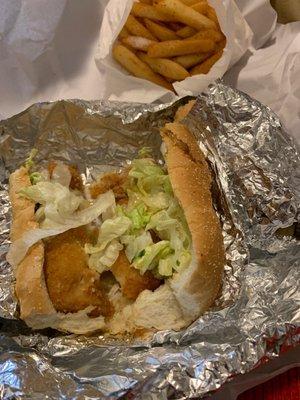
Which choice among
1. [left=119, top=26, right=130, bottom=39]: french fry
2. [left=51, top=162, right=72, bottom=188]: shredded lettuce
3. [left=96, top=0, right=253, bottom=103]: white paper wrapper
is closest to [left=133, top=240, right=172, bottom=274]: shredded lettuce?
[left=51, top=162, right=72, bottom=188]: shredded lettuce

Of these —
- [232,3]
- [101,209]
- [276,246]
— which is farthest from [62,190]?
[232,3]

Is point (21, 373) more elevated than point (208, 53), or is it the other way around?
point (208, 53)

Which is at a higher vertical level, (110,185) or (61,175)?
(61,175)

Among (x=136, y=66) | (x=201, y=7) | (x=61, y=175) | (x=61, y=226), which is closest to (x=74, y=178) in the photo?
(x=61, y=175)

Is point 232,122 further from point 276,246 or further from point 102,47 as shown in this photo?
point 102,47

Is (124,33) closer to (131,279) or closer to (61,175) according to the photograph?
(61,175)

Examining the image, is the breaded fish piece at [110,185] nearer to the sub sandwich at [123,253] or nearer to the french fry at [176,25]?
the sub sandwich at [123,253]

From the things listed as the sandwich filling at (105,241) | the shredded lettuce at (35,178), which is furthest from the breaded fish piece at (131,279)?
the shredded lettuce at (35,178)
